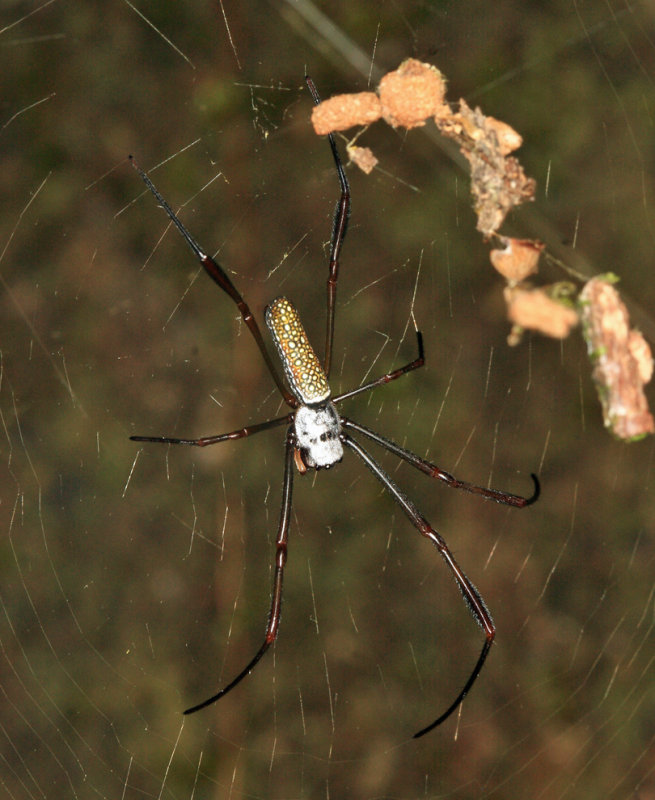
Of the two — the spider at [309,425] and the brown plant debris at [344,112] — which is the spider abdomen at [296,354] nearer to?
the spider at [309,425]

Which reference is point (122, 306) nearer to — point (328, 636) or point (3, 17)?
point (3, 17)

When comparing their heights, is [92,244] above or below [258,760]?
above

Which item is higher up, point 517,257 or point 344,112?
point 344,112

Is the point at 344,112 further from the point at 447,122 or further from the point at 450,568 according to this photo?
the point at 450,568

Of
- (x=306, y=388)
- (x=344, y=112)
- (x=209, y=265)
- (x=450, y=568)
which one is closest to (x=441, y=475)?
(x=450, y=568)

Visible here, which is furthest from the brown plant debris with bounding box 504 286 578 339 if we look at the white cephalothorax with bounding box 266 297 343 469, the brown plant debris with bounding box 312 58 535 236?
the white cephalothorax with bounding box 266 297 343 469

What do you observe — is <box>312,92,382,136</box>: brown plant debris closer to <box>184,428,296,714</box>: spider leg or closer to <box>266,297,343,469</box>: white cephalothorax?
<box>266,297,343,469</box>: white cephalothorax

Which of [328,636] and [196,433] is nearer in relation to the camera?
[196,433]

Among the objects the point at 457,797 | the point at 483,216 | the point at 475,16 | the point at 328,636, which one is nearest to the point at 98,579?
the point at 328,636

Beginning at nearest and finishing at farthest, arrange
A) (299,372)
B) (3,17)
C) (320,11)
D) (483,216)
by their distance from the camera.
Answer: (299,372), (483,216), (3,17), (320,11)
